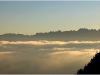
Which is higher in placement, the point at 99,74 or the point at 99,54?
the point at 99,54

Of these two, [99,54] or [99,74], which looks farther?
[99,54]

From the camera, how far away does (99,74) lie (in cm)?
7262

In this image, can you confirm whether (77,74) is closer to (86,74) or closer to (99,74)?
(86,74)

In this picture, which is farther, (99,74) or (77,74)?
(77,74)

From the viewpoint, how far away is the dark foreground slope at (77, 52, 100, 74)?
76.8 m

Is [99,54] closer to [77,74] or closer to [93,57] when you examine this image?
[93,57]

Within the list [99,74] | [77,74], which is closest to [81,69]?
[77,74]

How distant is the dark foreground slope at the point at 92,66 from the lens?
76.8 metres

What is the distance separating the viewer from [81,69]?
82500 millimetres

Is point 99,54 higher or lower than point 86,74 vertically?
higher

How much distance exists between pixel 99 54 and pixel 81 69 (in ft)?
21.7

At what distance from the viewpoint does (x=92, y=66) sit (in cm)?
7869

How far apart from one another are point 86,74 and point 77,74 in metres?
→ 2.90

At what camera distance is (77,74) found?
81750mm
